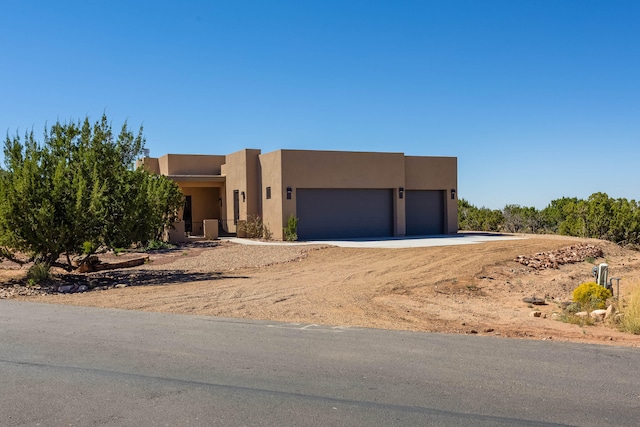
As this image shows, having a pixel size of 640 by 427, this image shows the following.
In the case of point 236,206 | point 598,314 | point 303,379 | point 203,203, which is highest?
point 203,203

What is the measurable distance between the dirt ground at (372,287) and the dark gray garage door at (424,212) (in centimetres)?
684

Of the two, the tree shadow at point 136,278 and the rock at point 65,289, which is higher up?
the tree shadow at point 136,278

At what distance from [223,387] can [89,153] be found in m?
12.8

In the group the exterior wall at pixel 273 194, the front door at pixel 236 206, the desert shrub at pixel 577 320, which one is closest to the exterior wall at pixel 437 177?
the exterior wall at pixel 273 194

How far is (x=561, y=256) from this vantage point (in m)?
23.7

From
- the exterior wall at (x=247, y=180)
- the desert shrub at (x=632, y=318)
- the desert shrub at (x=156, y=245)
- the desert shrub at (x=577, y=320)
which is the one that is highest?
the exterior wall at (x=247, y=180)

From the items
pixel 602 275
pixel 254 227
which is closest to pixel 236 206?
pixel 254 227

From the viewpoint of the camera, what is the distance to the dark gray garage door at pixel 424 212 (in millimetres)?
33062

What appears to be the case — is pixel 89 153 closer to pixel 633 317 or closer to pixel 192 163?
pixel 633 317

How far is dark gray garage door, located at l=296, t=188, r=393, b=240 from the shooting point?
30.3 m

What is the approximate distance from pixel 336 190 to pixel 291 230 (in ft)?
11.3

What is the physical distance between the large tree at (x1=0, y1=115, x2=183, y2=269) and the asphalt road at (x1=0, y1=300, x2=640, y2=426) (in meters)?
7.18

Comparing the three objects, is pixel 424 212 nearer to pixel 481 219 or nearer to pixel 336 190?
pixel 336 190

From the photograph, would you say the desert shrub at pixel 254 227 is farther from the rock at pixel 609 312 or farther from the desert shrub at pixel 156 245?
the rock at pixel 609 312
